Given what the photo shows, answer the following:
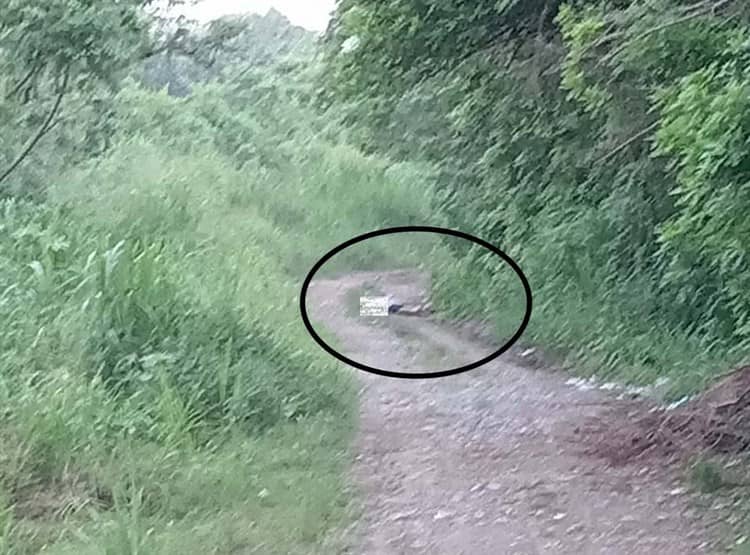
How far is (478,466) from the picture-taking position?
2.01 metres

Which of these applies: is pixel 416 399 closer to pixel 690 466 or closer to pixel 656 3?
pixel 690 466

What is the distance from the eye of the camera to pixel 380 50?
215 cm

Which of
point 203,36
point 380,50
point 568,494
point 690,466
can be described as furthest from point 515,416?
point 203,36

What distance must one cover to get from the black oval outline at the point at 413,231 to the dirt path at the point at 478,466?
12 millimetres

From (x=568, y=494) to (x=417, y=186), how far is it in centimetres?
59

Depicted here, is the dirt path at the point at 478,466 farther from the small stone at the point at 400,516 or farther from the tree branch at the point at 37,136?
the tree branch at the point at 37,136

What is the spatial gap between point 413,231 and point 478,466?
1.36 feet

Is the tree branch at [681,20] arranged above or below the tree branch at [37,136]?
above

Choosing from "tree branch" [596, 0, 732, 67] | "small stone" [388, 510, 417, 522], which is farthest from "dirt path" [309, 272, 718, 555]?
"tree branch" [596, 0, 732, 67]

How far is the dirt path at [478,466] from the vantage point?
1.91 metres

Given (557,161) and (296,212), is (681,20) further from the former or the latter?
(296,212)

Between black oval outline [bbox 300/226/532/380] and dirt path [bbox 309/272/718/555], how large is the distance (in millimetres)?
12

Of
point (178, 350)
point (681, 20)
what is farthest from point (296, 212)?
point (681, 20)

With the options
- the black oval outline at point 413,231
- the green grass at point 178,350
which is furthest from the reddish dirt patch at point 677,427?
the green grass at point 178,350
